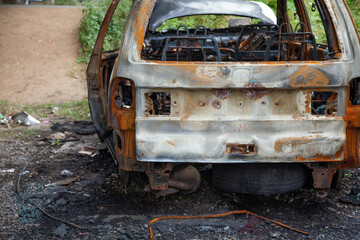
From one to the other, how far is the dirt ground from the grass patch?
0.48m

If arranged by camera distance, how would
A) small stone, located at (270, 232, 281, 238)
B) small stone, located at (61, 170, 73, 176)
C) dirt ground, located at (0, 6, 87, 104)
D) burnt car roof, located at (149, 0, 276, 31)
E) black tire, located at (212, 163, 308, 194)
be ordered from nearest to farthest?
1. small stone, located at (270, 232, 281, 238)
2. black tire, located at (212, 163, 308, 194)
3. small stone, located at (61, 170, 73, 176)
4. burnt car roof, located at (149, 0, 276, 31)
5. dirt ground, located at (0, 6, 87, 104)

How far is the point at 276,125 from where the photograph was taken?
336 cm

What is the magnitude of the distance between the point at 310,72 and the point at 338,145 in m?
0.59

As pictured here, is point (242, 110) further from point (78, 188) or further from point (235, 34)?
point (235, 34)

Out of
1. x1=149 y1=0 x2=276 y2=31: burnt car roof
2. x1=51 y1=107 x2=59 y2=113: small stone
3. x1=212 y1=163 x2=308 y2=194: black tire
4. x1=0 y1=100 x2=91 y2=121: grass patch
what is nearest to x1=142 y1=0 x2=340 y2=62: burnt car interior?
x1=149 y1=0 x2=276 y2=31: burnt car roof

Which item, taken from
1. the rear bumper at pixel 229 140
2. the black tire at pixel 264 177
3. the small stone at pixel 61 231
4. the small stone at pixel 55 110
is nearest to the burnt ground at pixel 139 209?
the small stone at pixel 61 231

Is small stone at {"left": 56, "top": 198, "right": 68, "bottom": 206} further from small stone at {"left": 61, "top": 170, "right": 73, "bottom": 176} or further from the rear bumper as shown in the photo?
the rear bumper

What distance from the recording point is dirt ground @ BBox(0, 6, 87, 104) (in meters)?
9.48

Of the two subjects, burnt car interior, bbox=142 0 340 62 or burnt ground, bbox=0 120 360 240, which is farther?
burnt car interior, bbox=142 0 340 62

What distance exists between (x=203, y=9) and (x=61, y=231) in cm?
379

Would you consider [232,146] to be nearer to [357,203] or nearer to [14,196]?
[357,203]

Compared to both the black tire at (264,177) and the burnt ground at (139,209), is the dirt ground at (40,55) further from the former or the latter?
the black tire at (264,177)

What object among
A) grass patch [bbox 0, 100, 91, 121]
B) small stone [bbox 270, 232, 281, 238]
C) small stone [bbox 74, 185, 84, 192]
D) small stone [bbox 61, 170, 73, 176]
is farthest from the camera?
grass patch [bbox 0, 100, 91, 121]

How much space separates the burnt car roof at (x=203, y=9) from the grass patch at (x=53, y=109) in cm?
230
